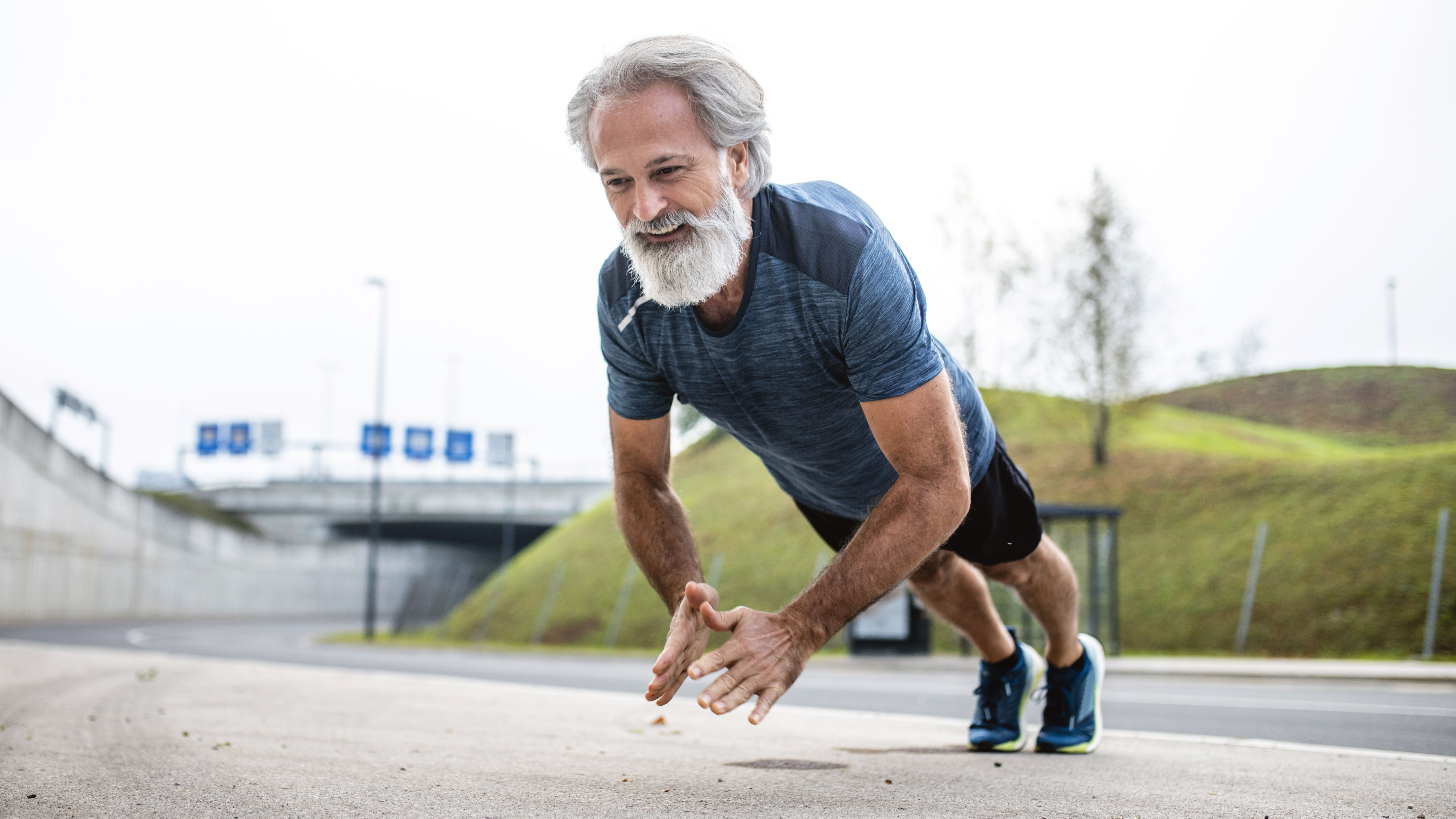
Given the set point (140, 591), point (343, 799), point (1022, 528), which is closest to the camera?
point (343, 799)

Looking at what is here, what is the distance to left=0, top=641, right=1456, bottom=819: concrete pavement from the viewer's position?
2.42 metres

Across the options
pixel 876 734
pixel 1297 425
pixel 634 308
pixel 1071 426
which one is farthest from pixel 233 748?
pixel 1297 425

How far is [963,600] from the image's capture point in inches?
142

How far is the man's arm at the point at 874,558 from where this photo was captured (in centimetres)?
219

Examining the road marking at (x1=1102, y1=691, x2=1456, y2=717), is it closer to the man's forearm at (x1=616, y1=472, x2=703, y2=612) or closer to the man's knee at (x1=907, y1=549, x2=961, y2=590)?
the man's knee at (x1=907, y1=549, x2=961, y2=590)

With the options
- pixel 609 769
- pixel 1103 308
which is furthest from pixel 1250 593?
pixel 609 769

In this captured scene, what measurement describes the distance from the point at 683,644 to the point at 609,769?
3.13 feet

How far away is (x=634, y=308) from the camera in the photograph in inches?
110

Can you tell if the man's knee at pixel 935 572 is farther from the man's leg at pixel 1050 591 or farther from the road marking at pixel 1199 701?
the road marking at pixel 1199 701

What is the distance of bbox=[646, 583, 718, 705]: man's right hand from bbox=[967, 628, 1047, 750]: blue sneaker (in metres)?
1.82

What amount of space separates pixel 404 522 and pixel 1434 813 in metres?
53.7

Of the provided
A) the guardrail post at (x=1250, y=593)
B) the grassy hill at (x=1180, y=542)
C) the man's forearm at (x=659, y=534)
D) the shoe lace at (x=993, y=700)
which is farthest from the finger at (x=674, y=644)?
the guardrail post at (x=1250, y=593)

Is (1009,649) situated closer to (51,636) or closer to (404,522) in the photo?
(51,636)

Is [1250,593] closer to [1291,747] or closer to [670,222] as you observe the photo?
[1291,747]
